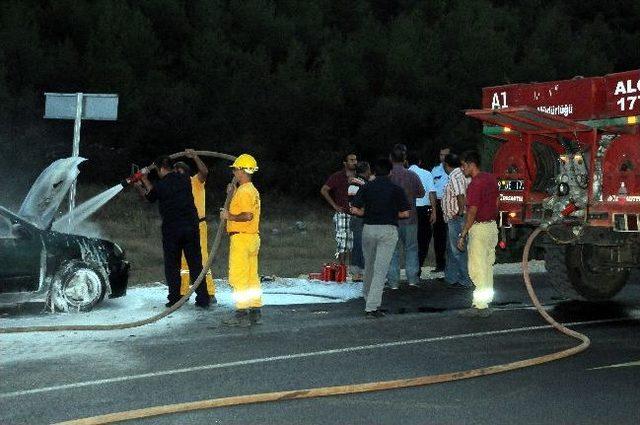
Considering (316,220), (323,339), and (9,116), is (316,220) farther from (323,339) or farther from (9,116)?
(323,339)

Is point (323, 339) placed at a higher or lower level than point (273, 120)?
lower

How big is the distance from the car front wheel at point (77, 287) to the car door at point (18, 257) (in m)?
0.26

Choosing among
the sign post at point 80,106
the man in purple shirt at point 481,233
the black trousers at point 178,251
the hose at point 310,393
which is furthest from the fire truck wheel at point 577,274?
the sign post at point 80,106

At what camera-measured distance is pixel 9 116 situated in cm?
3644

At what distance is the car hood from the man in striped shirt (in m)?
4.85

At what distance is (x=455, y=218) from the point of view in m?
15.5

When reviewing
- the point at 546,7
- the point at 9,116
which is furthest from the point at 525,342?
the point at 546,7

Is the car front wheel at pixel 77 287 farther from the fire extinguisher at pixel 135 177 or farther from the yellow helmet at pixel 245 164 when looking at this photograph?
the yellow helmet at pixel 245 164

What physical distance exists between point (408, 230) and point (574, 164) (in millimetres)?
3717

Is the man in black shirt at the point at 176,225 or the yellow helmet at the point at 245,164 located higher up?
the yellow helmet at the point at 245,164

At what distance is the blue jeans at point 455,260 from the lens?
15461 millimetres

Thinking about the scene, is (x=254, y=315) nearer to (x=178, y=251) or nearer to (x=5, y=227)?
(x=178, y=251)

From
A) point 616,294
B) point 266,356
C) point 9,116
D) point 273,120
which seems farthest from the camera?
point 273,120

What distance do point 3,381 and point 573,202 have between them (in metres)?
6.24
